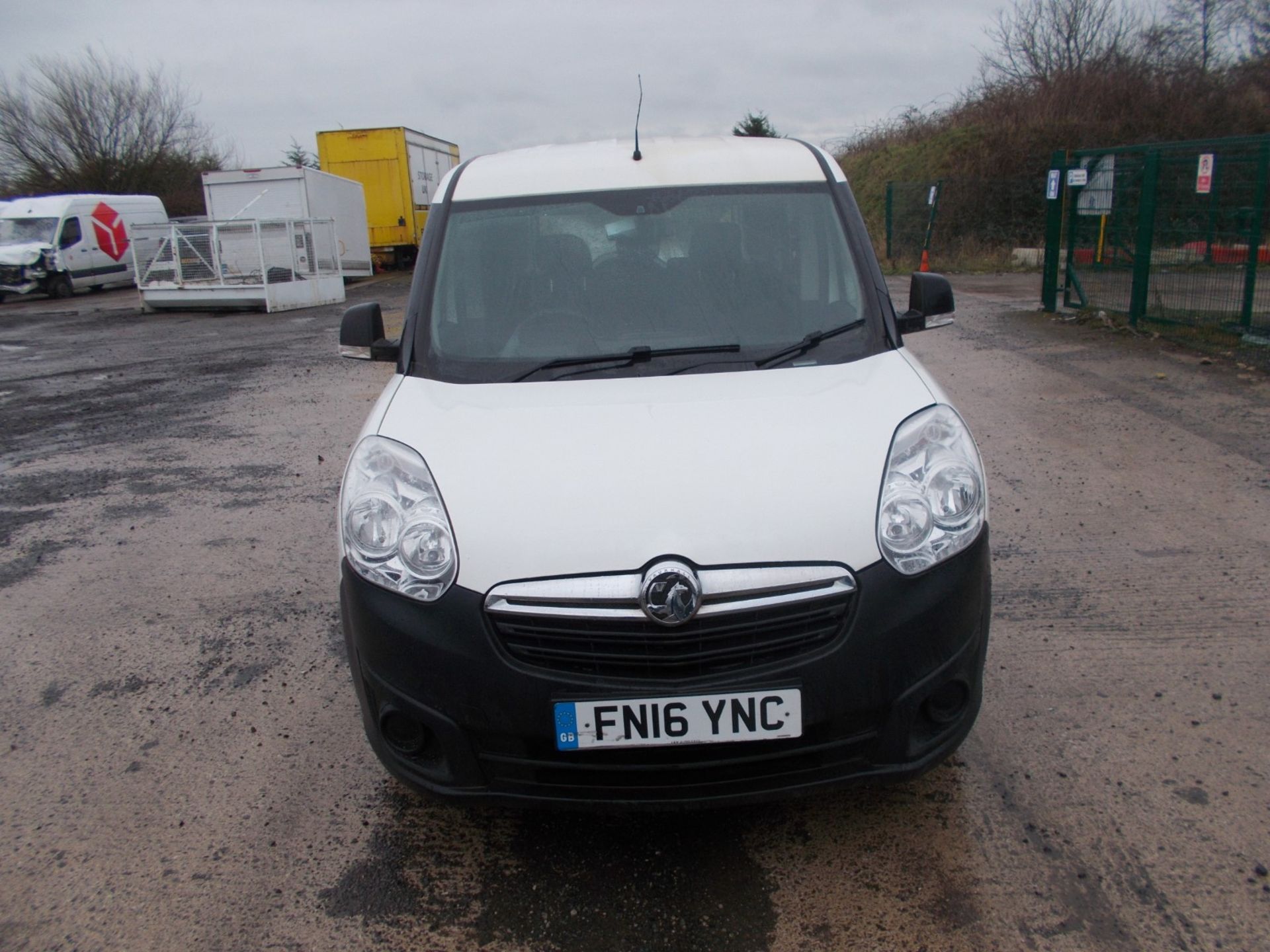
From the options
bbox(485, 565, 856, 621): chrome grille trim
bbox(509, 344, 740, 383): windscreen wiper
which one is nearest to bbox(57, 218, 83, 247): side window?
bbox(509, 344, 740, 383): windscreen wiper

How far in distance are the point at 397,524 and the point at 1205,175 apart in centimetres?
974

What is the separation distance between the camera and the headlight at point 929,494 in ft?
8.17

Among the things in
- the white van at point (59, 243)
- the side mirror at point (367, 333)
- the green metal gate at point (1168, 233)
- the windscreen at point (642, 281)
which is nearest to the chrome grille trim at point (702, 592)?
the windscreen at point (642, 281)

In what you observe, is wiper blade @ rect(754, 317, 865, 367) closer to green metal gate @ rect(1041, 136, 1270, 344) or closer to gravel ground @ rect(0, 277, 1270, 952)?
gravel ground @ rect(0, 277, 1270, 952)

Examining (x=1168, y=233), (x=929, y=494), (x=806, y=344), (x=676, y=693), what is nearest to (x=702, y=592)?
(x=676, y=693)

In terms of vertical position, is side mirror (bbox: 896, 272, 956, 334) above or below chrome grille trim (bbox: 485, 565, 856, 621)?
above

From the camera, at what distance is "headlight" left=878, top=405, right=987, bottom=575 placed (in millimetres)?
2490

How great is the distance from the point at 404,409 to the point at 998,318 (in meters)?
12.0

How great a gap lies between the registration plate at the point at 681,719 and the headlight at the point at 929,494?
46 cm

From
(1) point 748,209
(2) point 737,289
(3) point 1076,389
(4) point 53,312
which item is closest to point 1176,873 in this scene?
(2) point 737,289

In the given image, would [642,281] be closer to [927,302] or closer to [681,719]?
[927,302]

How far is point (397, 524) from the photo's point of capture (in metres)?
2.59

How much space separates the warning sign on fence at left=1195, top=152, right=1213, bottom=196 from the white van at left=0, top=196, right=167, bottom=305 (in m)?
22.0

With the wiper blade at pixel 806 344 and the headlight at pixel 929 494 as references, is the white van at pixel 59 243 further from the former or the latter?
the headlight at pixel 929 494
